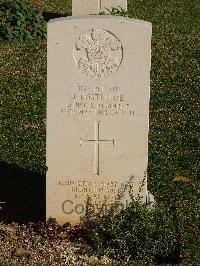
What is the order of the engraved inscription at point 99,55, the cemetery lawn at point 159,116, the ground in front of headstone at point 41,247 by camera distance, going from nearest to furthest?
the ground in front of headstone at point 41,247 < the engraved inscription at point 99,55 < the cemetery lawn at point 159,116

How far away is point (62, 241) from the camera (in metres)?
5.61

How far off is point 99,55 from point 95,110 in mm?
438

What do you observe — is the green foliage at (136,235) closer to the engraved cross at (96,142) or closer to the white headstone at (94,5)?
the engraved cross at (96,142)

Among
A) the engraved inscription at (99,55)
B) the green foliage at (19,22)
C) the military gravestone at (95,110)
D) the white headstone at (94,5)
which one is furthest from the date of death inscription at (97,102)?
the white headstone at (94,5)

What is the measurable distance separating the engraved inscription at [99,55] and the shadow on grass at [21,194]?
1.41m

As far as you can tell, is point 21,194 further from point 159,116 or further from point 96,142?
point 159,116

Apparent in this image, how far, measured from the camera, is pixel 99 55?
5.52m

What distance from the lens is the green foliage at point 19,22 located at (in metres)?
11.7

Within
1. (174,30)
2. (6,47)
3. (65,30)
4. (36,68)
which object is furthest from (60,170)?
(174,30)

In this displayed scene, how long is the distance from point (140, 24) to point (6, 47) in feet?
21.1

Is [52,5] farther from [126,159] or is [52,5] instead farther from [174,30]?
[126,159]

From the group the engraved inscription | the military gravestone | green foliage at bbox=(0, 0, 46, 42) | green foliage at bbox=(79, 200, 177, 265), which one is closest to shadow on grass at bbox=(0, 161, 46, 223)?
the military gravestone

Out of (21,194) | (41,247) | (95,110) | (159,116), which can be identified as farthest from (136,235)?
(159,116)

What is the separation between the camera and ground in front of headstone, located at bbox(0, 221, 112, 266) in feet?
17.5
